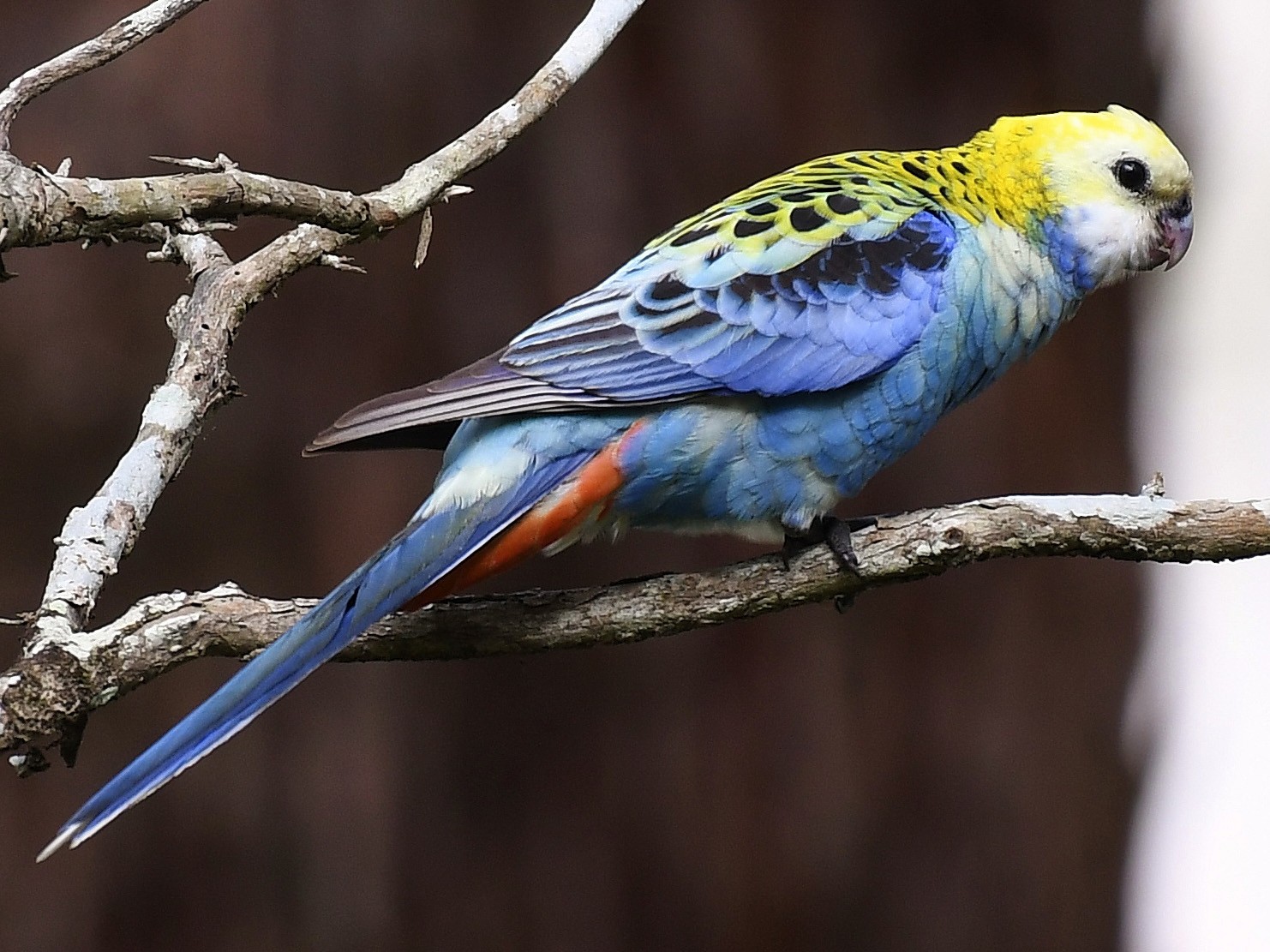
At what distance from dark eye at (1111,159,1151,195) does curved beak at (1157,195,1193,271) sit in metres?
0.10

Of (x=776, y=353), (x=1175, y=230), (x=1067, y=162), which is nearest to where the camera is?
(x=776, y=353)

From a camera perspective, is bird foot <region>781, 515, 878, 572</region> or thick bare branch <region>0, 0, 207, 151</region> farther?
bird foot <region>781, 515, 878, 572</region>

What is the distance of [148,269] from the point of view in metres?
4.14

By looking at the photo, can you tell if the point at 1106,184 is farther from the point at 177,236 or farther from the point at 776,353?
the point at 177,236

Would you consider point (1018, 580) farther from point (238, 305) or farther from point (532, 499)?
point (238, 305)

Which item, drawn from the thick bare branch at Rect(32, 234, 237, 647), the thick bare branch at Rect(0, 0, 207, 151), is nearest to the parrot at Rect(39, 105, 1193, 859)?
the thick bare branch at Rect(32, 234, 237, 647)

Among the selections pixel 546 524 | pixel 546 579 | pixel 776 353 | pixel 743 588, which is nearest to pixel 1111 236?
pixel 776 353

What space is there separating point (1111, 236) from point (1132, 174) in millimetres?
153

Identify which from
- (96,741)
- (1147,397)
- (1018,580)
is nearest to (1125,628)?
(1018,580)

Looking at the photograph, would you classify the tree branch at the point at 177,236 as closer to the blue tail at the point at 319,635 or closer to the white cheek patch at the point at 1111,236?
the blue tail at the point at 319,635

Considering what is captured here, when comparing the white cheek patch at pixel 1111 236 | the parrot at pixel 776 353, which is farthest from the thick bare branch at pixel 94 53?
the white cheek patch at pixel 1111 236

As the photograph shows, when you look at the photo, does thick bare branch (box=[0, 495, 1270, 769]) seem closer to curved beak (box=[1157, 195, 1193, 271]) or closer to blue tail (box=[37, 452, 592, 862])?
blue tail (box=[37, 452, 592, 862])

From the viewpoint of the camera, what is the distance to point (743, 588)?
2.59 metres

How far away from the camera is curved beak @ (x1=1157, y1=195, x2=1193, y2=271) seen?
327 cm
